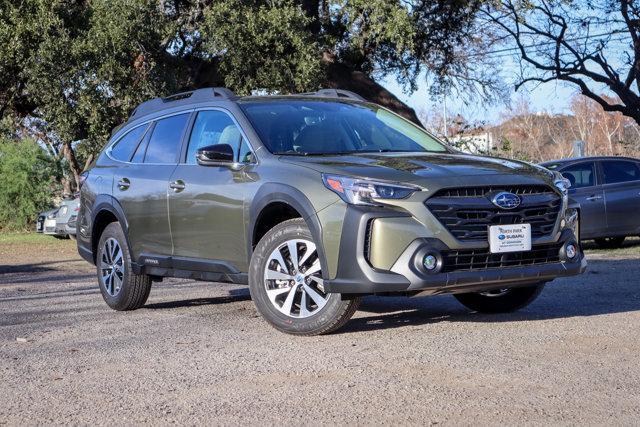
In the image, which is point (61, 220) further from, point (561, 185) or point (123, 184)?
point (561, 185)

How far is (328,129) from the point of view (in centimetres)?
733

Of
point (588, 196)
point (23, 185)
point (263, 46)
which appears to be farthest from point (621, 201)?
point (23, 185)

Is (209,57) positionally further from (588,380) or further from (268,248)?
(588,380)

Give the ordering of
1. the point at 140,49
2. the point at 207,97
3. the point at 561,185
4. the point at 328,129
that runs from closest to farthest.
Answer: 1. the point at 561,185
2. the point at 328,129
3. the point at 207,97
4. the point at 140,49

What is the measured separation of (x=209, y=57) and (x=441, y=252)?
16401mm

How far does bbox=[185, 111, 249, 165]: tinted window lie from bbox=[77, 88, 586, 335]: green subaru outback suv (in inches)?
0.6

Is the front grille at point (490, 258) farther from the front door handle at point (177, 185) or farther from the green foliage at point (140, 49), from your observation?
the green foliage at point (140, 49)

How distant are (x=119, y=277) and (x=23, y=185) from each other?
2055 cm

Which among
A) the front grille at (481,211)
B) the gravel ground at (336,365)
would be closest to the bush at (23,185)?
the gravel ground at (336,365)

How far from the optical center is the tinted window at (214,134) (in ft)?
23.7

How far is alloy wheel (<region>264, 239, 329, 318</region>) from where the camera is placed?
20.8 ft

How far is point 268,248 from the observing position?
654 centimetres

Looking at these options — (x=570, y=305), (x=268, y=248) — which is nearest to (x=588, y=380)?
(x=268, y=248)

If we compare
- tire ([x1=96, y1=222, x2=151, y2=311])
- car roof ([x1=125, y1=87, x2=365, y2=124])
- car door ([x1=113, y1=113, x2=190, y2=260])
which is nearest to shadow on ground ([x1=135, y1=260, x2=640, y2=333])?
tire ([x1=96, y1=222, x2=151, y2=311])
